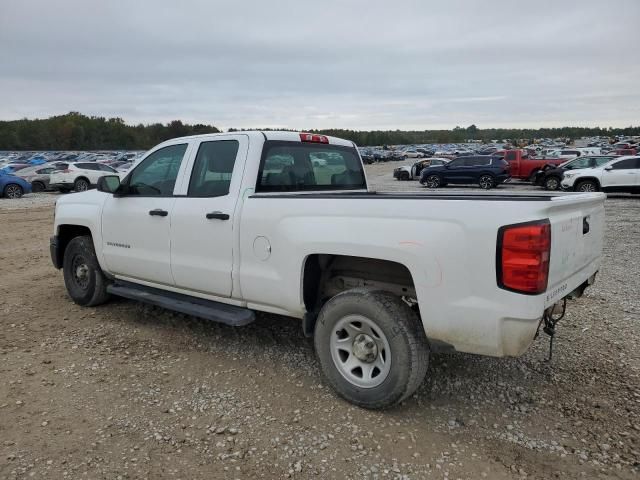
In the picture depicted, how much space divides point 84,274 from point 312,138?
3.14 m

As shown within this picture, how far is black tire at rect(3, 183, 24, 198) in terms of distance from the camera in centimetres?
2216

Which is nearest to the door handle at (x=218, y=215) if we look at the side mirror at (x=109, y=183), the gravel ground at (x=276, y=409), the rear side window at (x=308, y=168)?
the rear side window at (x=308, y=168)

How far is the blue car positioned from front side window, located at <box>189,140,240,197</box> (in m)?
21.5

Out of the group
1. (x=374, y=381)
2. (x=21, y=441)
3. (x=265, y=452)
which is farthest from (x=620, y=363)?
(x=21, y=441)

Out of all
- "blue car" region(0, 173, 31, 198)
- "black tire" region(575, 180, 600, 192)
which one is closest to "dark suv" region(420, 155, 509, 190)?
"black tire" region(575, 180, 600, 192)

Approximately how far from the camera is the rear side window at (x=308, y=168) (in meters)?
4.36

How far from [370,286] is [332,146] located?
6.18ft

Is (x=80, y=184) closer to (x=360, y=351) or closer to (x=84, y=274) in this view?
(x=84, y=274)

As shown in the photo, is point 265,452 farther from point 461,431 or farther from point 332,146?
point 332,146

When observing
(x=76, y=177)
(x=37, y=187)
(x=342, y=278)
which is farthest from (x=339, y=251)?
(x=37, y=187)

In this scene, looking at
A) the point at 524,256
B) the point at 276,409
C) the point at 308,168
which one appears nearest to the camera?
the point at 524,256

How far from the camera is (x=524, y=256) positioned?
110 inches

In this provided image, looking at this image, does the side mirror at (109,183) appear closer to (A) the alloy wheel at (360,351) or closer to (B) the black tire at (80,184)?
(A) the alloy wheel at (360,351)

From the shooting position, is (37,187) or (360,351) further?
(37,187)
